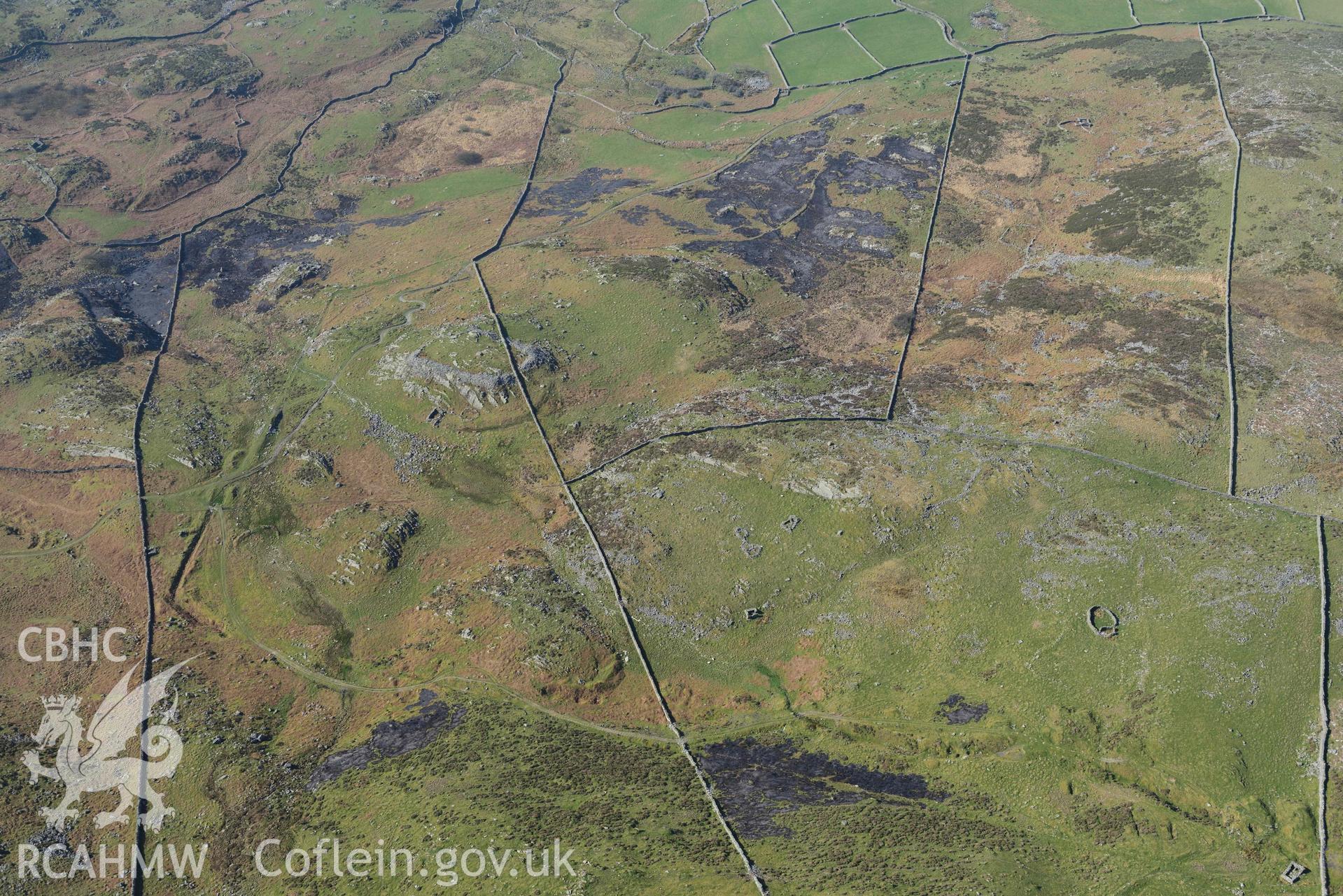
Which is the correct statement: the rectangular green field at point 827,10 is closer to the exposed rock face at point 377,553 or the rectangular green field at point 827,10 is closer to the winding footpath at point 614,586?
the winding footpath at point 614,586

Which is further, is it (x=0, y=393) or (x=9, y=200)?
(x=9, y=200)

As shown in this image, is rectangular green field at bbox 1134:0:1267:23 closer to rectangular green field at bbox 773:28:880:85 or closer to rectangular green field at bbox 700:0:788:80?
rectangular green field at bbox 773:28:880:85

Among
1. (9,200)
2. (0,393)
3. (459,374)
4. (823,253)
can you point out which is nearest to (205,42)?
(9,200)

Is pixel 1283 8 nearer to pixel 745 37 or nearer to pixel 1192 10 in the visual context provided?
pixel 1192 10

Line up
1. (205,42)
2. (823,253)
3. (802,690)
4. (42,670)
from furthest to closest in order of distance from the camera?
(205,42) < (823,253) < (42,670) < (802,690)

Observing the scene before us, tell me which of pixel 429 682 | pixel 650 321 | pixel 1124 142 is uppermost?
pixel 1124 142

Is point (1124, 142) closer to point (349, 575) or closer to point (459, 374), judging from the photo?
point (459, 374)

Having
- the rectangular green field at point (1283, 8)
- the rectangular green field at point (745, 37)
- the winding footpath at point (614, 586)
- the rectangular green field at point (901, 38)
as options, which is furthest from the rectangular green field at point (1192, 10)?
the winding footpath at point (614, 586)
